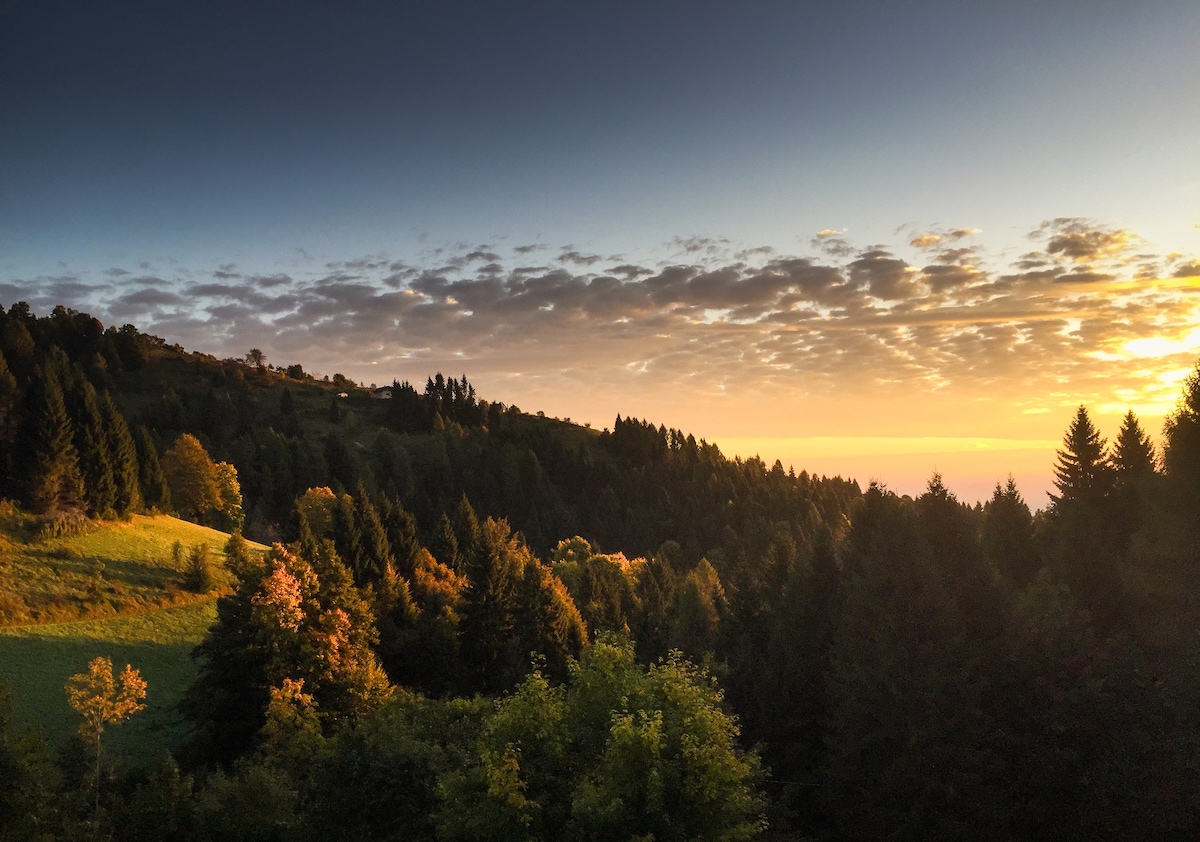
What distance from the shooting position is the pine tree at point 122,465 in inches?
2886

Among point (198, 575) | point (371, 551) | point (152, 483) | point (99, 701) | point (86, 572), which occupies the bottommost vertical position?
point (99, 701)

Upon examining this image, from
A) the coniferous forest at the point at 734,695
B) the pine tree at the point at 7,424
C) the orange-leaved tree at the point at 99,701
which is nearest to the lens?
the coniferous forest at the point at 734,695

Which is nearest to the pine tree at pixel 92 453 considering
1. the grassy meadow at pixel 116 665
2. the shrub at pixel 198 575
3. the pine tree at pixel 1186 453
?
the shrub at pixel 198 575

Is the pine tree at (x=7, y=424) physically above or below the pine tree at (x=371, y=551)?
above

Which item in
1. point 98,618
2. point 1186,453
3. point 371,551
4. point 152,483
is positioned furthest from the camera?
point 152,483

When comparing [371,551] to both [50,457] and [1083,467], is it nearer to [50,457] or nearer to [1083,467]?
[50,457]

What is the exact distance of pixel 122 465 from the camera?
2953 inches

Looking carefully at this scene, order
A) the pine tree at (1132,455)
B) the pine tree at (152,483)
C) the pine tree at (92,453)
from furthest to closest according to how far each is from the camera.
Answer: the pine tree at (152,483) < the pine tree at (92,453) < the pine tree at (1132,455)

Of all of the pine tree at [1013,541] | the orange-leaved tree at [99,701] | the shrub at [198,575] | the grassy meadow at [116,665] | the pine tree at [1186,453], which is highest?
the pine tree at [1186,453]

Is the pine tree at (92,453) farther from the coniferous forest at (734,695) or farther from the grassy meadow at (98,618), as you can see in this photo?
the grassy meadow at (98,618)

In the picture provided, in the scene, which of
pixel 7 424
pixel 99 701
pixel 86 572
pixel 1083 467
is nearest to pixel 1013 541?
pixel 1083 467

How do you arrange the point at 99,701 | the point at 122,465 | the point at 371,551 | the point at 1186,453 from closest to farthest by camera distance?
the point at 99,701 < the point at 1186,453 < the point at 371,551 < the point at 122,465

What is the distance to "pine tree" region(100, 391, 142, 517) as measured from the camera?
73312mm

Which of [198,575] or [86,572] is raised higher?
[86,572]
